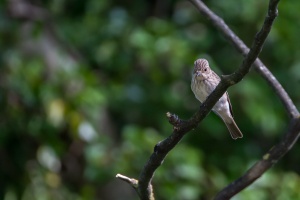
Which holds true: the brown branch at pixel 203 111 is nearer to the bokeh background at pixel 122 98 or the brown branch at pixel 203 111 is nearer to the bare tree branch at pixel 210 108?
the bare tree branch at pixel 210 108

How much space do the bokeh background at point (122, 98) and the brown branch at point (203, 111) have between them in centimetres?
266

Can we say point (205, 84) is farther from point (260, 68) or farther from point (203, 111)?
point (203, 111)

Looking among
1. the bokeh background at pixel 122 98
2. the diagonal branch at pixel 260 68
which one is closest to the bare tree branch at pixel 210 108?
the diagonal branch at pixel 260 68

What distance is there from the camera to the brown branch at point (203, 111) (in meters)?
2.65

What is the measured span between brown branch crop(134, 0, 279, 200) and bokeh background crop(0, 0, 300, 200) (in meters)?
2.66

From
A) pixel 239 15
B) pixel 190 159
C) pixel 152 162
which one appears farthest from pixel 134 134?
pixel 152 162

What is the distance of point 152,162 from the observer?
9.69 ft

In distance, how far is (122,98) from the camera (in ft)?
21.5

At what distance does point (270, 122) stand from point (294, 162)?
982 millimetres

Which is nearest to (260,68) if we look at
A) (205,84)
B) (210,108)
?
(205,84)

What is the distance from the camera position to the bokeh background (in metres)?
5.94

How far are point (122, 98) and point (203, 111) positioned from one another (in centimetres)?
377

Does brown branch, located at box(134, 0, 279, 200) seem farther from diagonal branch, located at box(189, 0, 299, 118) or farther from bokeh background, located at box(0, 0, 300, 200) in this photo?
bokeh background, located at box(0, 0, 300, 200)

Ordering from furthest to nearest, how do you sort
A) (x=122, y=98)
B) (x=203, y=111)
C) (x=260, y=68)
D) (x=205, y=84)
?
(x=122, y=98) < (x=205, y=84) < (x=260, y=68) < (x=203, y=111)
